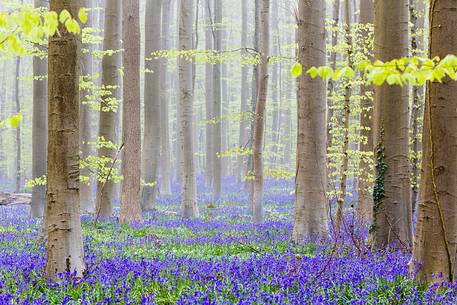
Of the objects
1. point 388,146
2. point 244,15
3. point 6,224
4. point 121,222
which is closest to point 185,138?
point 121,222

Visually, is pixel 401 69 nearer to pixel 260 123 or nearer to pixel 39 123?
pixel 260 123

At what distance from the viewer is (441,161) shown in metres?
5.53

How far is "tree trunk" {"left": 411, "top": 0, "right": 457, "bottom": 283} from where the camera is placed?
546cm

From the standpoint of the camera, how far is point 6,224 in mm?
13172

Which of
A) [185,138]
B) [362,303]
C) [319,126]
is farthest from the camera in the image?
[185,138]

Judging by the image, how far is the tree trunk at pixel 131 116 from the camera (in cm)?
1331

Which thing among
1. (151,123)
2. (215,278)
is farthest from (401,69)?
(151,123)

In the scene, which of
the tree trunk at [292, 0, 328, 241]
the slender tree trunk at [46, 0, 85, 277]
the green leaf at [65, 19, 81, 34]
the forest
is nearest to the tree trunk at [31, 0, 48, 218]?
the forest

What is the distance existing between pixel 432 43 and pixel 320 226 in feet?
15.6

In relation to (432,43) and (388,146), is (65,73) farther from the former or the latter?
(388,146)

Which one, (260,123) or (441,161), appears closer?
(441,161)

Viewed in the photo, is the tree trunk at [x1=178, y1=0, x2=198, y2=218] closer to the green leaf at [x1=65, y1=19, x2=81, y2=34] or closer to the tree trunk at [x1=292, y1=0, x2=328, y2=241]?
the tree trunk at [x1=292, y1=0, x2=328, y2=241]

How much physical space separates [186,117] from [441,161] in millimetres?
10601

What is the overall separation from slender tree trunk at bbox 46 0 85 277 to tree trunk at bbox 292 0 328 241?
4677 millimetres
